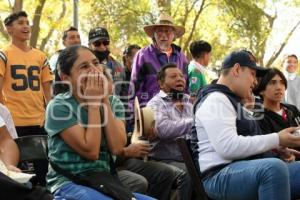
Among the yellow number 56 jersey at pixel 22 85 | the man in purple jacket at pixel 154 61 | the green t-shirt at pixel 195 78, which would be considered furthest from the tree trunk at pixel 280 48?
the yellow number 56 jersey at pixel 22 85

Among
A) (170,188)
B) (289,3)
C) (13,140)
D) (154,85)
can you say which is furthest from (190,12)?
(13,140)

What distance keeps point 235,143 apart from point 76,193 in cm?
110

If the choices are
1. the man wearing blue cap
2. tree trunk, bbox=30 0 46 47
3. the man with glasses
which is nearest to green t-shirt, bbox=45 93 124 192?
the man wearing blue cap

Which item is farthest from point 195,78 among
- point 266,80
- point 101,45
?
point 266,80

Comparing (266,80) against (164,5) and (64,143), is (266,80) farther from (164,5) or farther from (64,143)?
(164,5)

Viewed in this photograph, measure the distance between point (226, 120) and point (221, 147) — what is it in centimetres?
18

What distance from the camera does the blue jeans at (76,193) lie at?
3.11 metres

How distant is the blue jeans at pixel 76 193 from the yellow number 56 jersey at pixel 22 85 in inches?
106

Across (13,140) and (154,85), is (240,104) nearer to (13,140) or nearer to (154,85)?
(13,140)

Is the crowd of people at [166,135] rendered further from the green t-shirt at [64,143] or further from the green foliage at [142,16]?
the green foliage at [142,16]

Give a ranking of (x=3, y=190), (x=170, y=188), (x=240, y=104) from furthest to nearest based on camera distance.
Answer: (x=170, y=188), (x=240, y=104), (x=3, y=190)

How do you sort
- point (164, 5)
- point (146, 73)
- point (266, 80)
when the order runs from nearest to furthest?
1. point (266, 80)
2. point (146, 73)
3. point (164, 5)

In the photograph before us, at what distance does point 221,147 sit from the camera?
11.8ft

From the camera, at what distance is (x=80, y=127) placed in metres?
3.26
